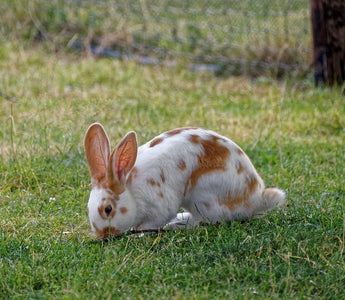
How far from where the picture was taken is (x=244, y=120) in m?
6.57

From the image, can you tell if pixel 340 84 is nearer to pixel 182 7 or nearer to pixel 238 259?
pixel 182 7

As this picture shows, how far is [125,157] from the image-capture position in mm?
3877

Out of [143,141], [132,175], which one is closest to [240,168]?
[132,175]

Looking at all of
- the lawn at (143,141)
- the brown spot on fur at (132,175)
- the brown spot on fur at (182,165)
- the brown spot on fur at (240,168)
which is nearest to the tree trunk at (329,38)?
the lawn at (143,141)

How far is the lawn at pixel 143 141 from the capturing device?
11.1 ft

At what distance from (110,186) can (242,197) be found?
2.36ft

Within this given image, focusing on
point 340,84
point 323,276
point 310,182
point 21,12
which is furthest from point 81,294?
point 21,12

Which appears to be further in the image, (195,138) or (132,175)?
(195,138)

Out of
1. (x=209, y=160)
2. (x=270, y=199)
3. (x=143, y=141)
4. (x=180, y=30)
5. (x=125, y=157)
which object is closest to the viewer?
(x=125, y=157)

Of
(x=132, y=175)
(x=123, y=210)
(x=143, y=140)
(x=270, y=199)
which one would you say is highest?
(x=132, y=175)

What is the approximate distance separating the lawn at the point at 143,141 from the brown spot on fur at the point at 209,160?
0.27 metres

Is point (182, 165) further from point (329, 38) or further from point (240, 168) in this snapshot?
point (329, 38)

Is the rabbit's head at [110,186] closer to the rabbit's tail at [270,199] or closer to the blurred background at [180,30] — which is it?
the rabbit's tail at [270,199]

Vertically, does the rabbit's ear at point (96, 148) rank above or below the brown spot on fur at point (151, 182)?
above
